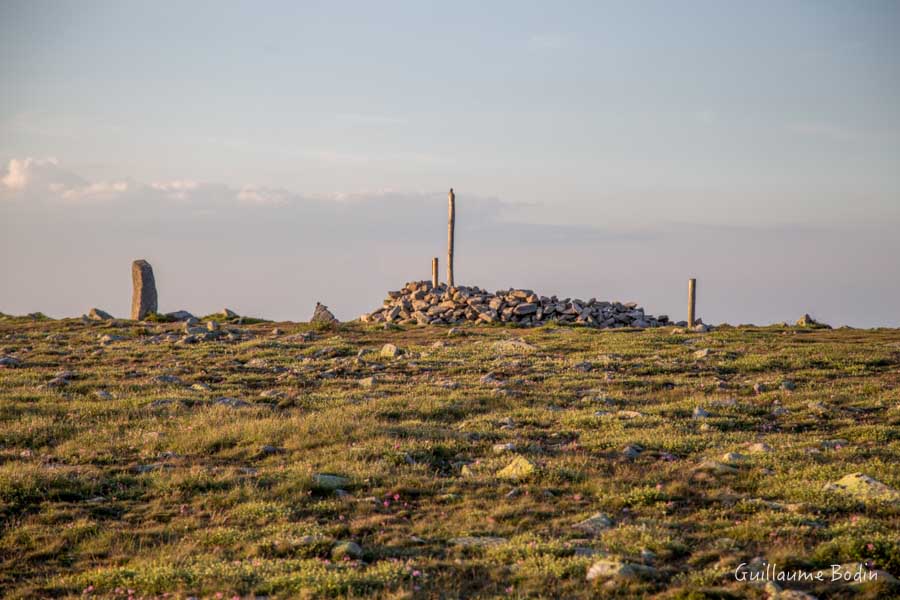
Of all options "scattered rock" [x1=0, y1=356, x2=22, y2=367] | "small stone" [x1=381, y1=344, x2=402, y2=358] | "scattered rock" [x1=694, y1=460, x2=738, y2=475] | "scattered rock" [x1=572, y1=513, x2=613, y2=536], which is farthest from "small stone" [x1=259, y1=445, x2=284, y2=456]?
"scattered rock" [x1=0, y1=356, x2=22, y2=367]

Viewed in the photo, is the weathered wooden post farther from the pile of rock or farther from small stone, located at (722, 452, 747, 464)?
small stone, located at (722, 452, 747, 464)

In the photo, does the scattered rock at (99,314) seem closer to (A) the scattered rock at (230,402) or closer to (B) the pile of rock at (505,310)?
(B) the pile of rock at (505,310)

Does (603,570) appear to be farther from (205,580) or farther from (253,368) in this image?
(253,368)

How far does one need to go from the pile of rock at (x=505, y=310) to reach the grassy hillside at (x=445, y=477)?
54.8 feet

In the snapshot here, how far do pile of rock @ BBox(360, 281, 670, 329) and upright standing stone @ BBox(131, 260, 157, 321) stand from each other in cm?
1166

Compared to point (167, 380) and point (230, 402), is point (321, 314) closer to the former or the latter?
point (167, 380)

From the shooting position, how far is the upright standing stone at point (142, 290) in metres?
40.9

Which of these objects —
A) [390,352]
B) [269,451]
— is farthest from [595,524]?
[390,352]

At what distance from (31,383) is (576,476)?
1517 cm

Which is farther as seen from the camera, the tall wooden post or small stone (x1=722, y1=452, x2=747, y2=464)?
the tall wooden post

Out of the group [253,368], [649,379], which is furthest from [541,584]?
[253,368]

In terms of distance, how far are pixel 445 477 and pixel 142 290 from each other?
34094mm

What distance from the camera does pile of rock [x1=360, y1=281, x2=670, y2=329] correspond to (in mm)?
39750

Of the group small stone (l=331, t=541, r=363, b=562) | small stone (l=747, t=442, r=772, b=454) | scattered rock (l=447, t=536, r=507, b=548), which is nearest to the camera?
small stone (l=331, t=541, r=363, b=562)
